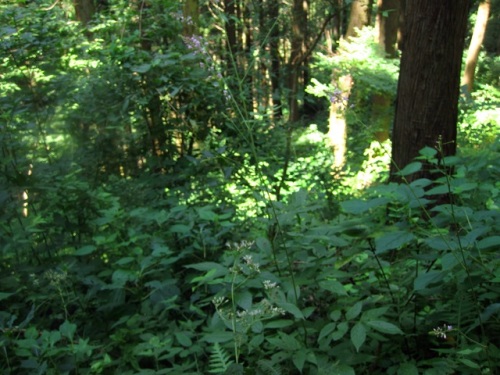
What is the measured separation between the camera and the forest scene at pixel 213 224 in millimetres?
1848

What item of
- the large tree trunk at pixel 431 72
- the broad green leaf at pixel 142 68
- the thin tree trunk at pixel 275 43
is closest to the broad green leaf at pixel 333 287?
the thin tree trunk at pixel 275 43

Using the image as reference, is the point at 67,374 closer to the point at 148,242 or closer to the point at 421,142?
the point at 148,242

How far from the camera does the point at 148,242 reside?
3383 millimetres

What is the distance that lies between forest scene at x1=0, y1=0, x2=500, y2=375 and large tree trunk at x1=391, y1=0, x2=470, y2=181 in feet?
0.05

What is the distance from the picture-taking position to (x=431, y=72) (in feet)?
12.5

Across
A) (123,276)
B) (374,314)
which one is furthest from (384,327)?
(123,276)

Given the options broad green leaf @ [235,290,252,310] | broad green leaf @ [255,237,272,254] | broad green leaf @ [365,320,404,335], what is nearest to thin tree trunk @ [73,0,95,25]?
broad green leaf @ [255,237,272,254]

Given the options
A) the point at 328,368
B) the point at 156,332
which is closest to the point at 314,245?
the point at 328,368

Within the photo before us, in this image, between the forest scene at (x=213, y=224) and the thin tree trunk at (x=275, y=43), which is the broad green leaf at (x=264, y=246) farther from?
the thin tree trunk at (x=275, y=43)

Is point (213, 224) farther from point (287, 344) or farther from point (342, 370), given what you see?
point (342, 370)

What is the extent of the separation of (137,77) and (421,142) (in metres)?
2.98

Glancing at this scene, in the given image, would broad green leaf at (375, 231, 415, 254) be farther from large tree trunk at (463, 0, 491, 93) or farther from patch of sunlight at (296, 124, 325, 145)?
large tree trunk at (463, 0, 491, 93)

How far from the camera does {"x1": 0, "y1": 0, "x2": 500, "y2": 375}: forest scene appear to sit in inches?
72.7

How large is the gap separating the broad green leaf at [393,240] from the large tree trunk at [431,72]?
2.21m
